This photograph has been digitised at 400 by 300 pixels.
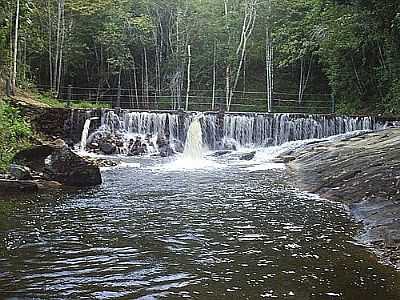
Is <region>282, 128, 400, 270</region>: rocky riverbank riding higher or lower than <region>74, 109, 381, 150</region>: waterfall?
lower

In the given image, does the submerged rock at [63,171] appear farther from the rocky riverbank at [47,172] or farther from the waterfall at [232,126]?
the waterfall at [232,126]

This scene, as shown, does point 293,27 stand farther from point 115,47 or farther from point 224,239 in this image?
point 224,239

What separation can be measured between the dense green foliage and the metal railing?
1699 centimetres

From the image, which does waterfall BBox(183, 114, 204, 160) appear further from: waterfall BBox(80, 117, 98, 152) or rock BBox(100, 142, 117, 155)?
waterfall BBox(80, 117, 98, 152)

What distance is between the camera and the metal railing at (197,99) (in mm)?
32812

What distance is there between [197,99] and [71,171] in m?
24.6

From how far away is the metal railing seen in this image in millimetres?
32812

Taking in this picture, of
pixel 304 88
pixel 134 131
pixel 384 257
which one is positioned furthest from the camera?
pixel 304 88

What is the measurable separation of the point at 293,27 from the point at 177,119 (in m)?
13.1

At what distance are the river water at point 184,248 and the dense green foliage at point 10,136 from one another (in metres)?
3.14

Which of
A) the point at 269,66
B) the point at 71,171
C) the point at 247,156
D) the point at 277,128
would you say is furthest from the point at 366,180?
the point at 269,66

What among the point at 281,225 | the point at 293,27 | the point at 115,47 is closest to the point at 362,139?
the point at 281,225

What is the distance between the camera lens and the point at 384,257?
5.49 m

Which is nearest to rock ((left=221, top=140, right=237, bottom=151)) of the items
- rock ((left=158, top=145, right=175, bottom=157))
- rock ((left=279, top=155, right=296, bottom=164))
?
rock ((left=158, top=145, right=175, bottom=157))
